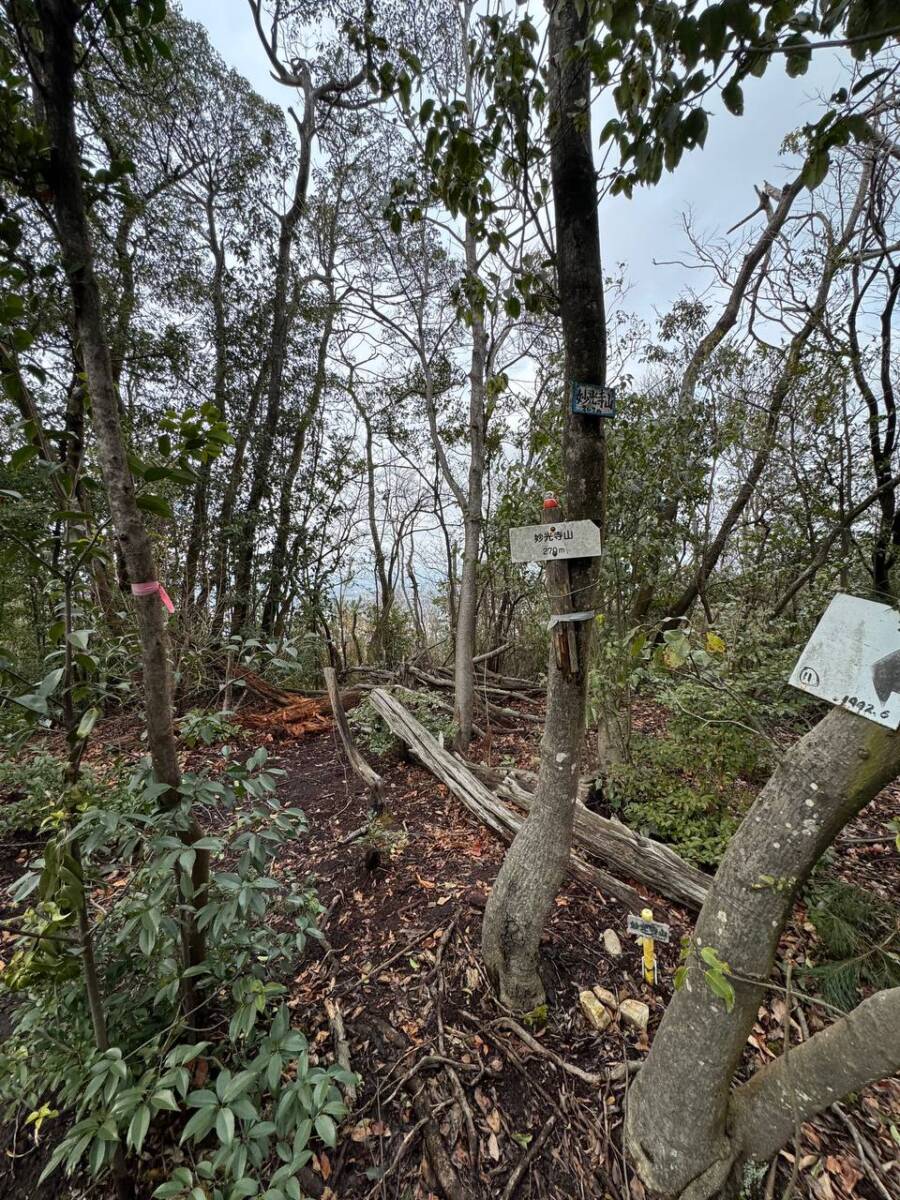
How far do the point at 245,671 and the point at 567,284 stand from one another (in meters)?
4.52

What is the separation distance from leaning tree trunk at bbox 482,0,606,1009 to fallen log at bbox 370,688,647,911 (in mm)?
572

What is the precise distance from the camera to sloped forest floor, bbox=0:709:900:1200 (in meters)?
1.18

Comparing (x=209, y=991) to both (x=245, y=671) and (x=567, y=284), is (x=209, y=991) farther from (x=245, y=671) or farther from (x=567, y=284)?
(x=245, y=671)

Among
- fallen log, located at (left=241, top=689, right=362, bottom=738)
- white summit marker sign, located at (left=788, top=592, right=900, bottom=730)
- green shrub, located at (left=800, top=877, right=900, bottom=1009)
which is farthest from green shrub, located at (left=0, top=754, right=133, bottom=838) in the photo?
green shrub, located at (left=800, top=877, right=900, bottom=1009)

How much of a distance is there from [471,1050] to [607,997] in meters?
0.51

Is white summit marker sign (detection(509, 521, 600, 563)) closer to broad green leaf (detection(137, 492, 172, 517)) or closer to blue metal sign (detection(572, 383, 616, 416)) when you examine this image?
blue metal sign (detection(572, 383, 616, 416))

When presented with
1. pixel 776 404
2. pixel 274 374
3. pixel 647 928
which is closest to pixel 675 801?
pixel 647 928

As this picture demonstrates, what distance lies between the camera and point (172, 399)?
16.9 ft

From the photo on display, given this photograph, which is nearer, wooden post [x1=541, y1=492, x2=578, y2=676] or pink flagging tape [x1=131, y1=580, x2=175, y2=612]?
pink flagging tape [x1=131, y1=580, x2=175, y2=612]

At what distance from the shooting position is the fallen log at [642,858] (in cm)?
197

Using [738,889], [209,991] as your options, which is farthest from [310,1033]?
[738,889]

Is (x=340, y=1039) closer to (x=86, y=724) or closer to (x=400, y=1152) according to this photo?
(x=400, y=1152)

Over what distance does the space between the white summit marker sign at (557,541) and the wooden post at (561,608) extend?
0.04 metres

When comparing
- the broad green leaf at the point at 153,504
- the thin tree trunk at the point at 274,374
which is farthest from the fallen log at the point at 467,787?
the thin tree trunk at the point at 274,374
